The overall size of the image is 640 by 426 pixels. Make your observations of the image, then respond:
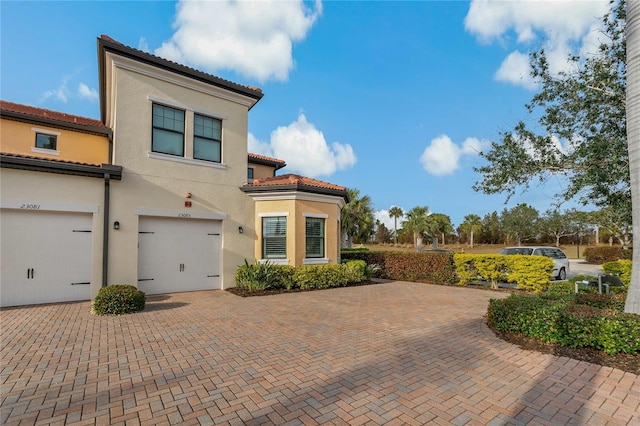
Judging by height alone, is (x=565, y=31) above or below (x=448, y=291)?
above

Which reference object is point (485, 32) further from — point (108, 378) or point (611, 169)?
point (108, 378)

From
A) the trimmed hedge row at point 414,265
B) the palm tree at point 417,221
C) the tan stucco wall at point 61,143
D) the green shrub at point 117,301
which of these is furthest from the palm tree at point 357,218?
the green shrub at point 117,301

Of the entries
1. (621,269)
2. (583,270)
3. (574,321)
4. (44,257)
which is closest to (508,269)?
(621,269)

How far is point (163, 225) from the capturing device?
35.0 ft

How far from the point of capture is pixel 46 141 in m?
12.3

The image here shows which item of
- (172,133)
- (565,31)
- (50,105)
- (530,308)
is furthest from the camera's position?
(50,105)

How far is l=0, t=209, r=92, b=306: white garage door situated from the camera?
8.30 m

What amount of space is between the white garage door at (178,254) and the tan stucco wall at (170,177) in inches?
13.2

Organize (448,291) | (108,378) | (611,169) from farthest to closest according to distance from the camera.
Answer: (448,291) < (611,169) < (108,378)

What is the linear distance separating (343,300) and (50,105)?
15625mm

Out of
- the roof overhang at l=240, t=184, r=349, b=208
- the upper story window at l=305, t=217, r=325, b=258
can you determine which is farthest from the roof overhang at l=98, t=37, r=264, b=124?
the upper story window at l=305, t=217, r=325, b=258

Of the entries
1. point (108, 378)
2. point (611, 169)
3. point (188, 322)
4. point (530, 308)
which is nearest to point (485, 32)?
point (611, 169)

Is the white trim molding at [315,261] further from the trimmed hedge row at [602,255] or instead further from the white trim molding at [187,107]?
the trimmed hedge row at [602,255]

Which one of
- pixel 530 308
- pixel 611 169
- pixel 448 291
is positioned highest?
pixel 611 169
